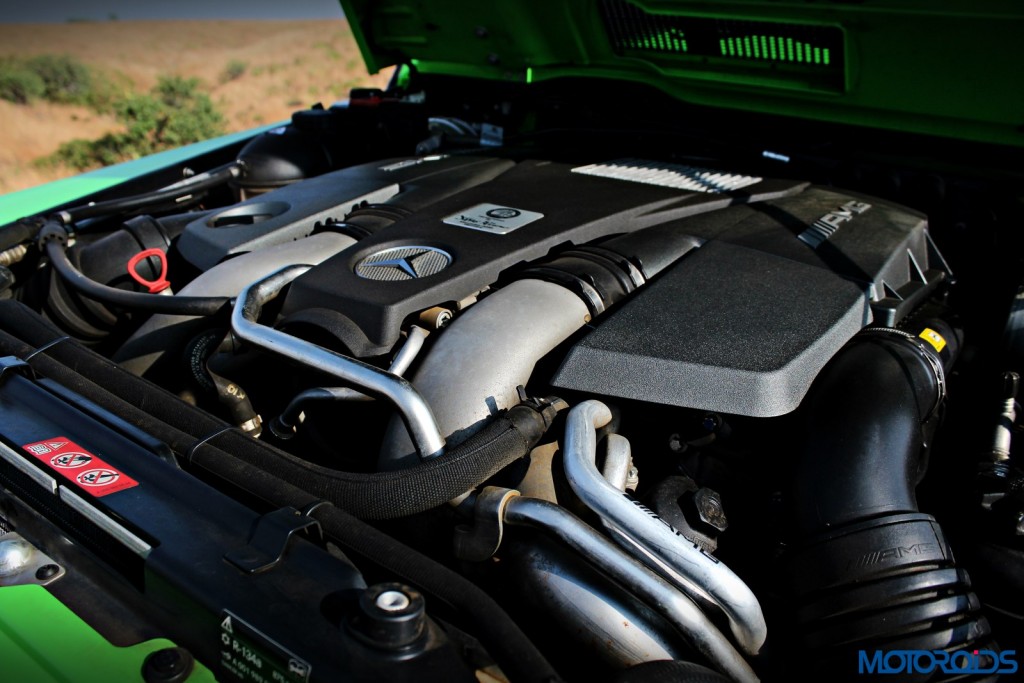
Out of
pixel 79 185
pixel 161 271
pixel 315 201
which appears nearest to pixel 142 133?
pixel 79 185

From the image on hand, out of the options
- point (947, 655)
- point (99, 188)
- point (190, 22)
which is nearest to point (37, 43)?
point (190, 22)

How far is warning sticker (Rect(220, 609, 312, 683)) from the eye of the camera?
91 centimetres

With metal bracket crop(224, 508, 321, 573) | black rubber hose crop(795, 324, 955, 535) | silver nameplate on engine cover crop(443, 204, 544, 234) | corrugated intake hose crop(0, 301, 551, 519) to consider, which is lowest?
black rubber hose crop(795, 324, 955, 535)

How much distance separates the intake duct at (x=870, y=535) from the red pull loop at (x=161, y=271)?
1.53 m

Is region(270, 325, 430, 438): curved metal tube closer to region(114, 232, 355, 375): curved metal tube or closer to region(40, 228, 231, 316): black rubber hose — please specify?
region(40, 228, 231, 316): black rubber hose

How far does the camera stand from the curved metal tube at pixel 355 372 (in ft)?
4.08

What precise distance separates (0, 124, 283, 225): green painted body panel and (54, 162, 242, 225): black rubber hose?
0.17 metres

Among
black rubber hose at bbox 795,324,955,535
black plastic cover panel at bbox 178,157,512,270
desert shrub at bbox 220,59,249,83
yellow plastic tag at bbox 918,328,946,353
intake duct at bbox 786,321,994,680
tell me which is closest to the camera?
intake duct at bbox 786,321,994,680

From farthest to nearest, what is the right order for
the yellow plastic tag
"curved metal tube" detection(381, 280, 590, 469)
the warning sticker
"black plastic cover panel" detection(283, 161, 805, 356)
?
the yellow plastic tag
"black plastic cover panel" detection(283, 161, 805, 356)
"curved metal tube" detection(381, 280, 590, 469)
the warning sticker

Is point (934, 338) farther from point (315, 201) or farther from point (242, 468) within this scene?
point (315, 201)

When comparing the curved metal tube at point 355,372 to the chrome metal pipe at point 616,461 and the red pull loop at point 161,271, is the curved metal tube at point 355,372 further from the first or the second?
the red pull loop at point 161,271

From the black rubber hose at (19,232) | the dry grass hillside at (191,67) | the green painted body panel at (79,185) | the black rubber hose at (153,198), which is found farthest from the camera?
the dry grass hillside at (191,67)

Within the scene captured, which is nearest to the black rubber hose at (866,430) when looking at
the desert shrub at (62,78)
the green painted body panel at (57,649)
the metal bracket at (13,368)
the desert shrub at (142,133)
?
the green painted body panel at (57,649)

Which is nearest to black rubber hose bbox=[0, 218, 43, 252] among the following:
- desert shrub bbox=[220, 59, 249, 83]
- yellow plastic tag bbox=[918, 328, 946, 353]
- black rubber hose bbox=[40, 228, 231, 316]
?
black rubber hose bbox=[40, 228, 231, 316]
